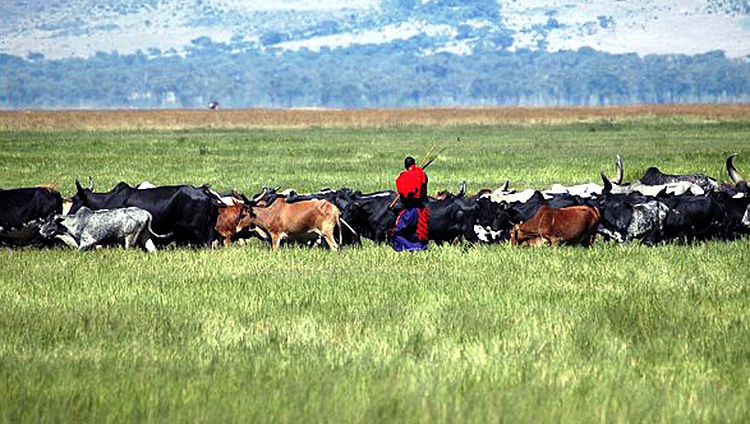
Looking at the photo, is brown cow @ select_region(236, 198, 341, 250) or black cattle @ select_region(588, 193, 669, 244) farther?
black cattle @ select_region(588, 193, 669, 244)

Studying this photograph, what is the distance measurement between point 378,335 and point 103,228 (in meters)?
7.41

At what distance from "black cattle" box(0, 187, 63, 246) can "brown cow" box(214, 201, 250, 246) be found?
8.00 feet

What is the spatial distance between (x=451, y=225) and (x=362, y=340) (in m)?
7.81

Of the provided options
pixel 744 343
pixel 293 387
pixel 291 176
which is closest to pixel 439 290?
pixel 744 343

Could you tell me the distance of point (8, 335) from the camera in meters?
11.3

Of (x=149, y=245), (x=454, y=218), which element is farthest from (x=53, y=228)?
(x=454, y=218)

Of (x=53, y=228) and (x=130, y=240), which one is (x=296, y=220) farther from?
(x=53, y=228)

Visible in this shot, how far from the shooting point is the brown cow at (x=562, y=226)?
17.7 meters

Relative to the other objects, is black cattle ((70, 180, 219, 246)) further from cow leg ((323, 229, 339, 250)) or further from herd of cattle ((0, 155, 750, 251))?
cow leg ((323, 229, 339, 250))

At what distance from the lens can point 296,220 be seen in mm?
17781

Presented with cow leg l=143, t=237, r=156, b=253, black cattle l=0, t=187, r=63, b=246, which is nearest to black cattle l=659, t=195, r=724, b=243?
cow leg l=143, t=237, r=156, b=253

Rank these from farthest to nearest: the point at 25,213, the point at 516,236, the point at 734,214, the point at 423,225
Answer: the point at 734,214, the point at 516,236, the point at 25,213, the point at 423,225

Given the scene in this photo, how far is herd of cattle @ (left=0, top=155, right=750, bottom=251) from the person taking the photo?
58.2 feet

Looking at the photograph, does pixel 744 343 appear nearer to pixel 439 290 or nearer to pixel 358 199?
pixel 439 290
